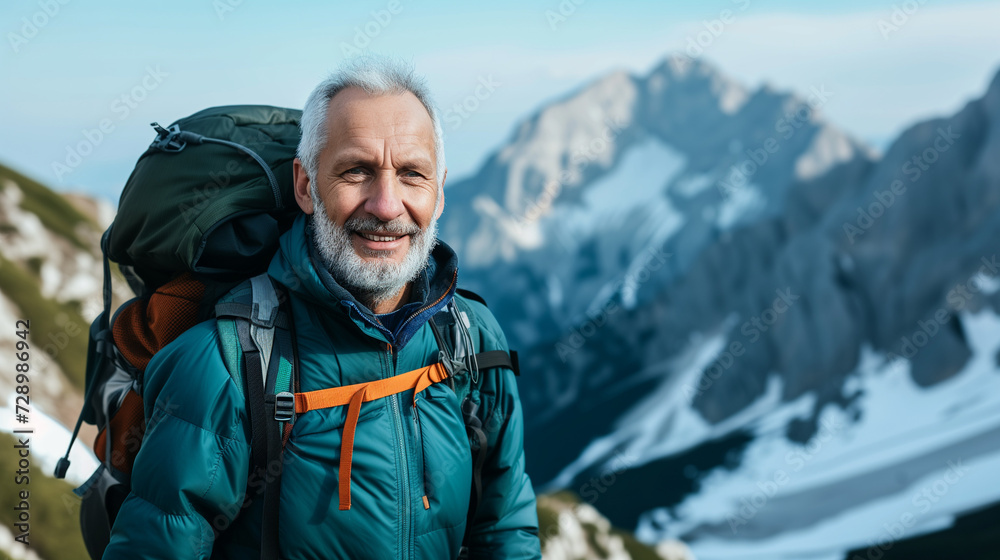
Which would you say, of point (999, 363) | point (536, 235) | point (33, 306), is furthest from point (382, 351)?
point (536, 235)

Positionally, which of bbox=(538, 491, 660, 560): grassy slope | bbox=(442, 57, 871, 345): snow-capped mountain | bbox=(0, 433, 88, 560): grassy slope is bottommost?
bbox=(538, 491, 660, 560): grassy slope

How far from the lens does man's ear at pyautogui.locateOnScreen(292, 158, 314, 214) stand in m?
3.19

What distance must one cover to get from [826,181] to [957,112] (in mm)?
15485

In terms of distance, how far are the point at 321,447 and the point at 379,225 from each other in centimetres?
91

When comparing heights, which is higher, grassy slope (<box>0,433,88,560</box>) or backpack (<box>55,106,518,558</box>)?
backpack (<box>55,106,518,558</box>)

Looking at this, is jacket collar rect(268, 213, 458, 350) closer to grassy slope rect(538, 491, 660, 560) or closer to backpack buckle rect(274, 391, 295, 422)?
backpack buckle rect(274, 391, 295, 422)

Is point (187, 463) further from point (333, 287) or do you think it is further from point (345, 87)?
point (345, 87)

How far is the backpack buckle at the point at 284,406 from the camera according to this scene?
9.21 ft

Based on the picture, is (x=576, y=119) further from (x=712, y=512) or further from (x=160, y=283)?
(x=160, y=283)

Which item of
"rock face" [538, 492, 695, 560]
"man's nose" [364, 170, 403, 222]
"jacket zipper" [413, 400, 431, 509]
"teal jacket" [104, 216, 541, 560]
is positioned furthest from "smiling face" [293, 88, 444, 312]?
"rock face" [538, 492, 695, 560]

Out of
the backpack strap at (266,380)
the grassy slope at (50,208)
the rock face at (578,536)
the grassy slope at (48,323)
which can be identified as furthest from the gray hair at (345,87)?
the rock face at (578,536)

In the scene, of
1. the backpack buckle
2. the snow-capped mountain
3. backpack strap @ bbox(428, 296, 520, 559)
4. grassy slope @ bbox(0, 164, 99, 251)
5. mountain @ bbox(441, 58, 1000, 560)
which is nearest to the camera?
the backpack buckle

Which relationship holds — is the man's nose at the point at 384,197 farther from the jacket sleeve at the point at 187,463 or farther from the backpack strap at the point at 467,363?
the jacket sleeve at the point at 187,463

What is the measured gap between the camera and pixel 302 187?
10.6ft
